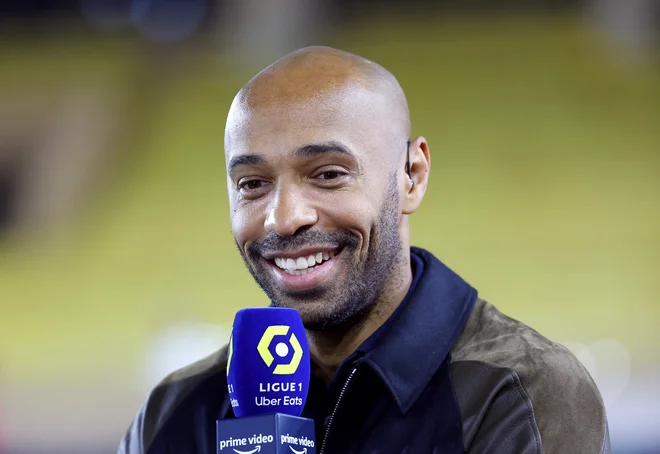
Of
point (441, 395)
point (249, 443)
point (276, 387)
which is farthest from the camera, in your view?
point (441, 395)

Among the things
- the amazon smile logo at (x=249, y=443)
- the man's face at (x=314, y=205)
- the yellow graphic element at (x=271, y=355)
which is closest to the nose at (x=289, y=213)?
the man's face at (x=314, y=205)

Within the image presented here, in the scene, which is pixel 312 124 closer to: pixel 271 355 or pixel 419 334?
pixel 419 334

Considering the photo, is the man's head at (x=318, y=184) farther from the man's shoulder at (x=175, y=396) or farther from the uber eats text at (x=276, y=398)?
the uber eats text at (x=276, y=398)

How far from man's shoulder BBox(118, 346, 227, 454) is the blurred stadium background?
10.7 feet

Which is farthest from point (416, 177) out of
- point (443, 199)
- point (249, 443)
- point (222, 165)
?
point (222, 165)

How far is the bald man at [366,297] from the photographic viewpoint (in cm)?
153

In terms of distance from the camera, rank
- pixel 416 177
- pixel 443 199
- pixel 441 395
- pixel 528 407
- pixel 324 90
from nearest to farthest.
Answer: pixel 528 407 → pixel 441 395 → pixel 324 90 → pixel 416 177 → pixel 443 199

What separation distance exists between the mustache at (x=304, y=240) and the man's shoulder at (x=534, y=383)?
262 mm

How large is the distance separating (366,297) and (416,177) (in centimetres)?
27

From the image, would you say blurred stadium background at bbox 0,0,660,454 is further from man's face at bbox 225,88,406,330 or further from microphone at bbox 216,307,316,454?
microphone at bbox 216,307,316,454

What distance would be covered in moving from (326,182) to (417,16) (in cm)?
435

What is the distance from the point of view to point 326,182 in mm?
1648

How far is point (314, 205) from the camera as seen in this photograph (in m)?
1.63

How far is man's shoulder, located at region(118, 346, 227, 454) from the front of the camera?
73.6 inches
